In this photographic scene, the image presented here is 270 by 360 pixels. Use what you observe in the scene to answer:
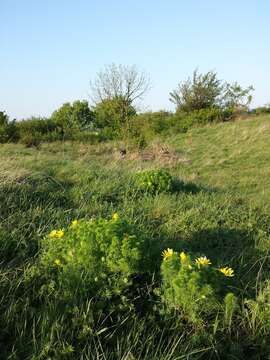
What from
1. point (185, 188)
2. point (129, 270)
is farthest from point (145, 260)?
point (185, 188)

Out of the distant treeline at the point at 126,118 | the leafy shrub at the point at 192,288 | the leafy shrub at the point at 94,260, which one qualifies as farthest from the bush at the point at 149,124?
the leafy shrub at the point at 192,288

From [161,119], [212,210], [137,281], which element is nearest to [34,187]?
[212,210]

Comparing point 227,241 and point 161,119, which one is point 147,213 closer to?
point 227,241

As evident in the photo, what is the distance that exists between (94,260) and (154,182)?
3.20 metres

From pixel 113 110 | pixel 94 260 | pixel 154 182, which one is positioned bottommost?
pixel 154 182

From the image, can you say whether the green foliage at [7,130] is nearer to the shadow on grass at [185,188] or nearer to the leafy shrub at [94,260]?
the shadow on grass at [185,188]

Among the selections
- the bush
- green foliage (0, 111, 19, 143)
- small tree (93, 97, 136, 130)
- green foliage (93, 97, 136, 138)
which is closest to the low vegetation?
green foliage (0, 111, 19, 143)

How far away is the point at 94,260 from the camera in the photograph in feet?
9.00

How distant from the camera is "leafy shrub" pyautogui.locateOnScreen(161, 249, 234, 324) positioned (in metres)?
2.45

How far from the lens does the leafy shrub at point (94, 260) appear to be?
2.63m

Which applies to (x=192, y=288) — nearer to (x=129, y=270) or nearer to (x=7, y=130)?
(x=129, y=270)

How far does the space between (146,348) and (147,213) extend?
2.43 metres

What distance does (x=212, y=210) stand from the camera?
4980 mm

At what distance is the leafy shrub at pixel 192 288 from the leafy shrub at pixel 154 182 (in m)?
3.07
